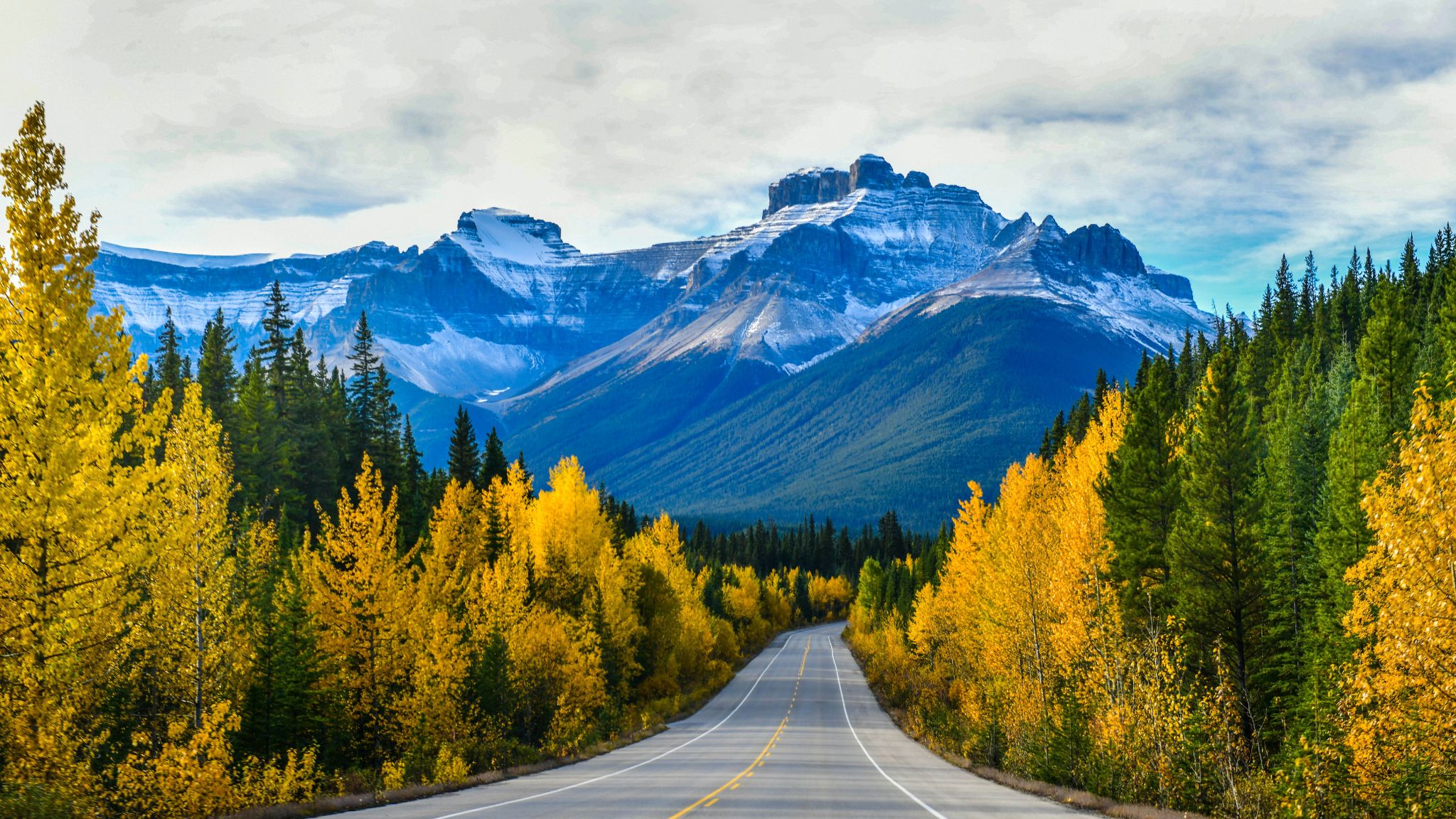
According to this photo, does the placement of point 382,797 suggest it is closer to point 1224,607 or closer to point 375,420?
point 1224,607

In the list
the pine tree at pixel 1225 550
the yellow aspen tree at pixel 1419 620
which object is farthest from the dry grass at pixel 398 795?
the pine tree at pixel 1225 550

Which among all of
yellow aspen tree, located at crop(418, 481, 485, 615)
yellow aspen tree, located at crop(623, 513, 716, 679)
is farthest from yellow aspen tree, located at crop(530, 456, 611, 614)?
yellow aspen tree, located at crop(623, 513, 716, 679)

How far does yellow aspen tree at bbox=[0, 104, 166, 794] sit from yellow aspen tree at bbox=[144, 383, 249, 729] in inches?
209

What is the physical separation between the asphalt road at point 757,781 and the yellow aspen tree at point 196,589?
5.86 meters

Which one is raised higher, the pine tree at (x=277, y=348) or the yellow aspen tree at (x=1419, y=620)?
the pine tree at (x=277, y=348)

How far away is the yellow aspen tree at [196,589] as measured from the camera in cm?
2044

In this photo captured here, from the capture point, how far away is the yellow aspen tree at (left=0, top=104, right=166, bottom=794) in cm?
1312

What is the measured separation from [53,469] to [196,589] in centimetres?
886

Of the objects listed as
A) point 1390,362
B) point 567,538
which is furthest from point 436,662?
point 1390,362

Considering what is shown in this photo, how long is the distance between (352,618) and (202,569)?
28.4 feet

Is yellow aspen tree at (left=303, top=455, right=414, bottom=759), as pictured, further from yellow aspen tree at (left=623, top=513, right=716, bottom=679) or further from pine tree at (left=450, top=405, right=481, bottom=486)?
pine tree at (left=450, top=405, right=481, bottom=486)

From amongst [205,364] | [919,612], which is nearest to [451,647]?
[919,612]

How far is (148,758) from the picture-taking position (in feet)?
63.1

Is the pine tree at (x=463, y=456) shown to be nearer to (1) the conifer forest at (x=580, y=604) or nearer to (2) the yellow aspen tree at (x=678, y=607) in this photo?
(1) the conifer forest at (x=580, y=604)
